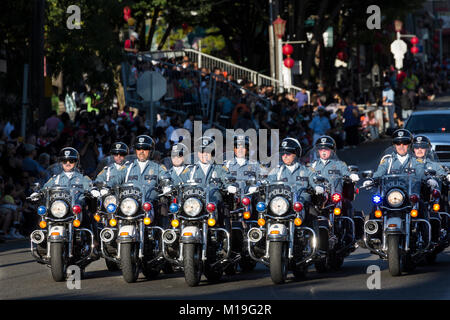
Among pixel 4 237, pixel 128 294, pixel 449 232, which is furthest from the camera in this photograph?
pixel 4 237

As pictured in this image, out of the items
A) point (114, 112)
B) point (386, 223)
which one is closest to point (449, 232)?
point (386, 223)

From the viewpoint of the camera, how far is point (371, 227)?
13344 mm

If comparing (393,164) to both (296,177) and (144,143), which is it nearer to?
(296,177)

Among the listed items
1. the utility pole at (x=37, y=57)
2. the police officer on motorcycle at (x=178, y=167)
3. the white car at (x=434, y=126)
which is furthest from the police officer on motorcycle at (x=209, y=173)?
the white car at (x=434, y=126)

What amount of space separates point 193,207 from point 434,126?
1259 cm

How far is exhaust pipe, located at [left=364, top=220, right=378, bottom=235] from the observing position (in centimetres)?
1329

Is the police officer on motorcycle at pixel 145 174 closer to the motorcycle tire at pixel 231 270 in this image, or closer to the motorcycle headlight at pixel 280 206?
the motorcycle tire at pixel 231 270

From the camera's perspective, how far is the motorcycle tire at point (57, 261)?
13.3 meters

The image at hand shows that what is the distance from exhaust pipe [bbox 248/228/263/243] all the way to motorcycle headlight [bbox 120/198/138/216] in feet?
4.46

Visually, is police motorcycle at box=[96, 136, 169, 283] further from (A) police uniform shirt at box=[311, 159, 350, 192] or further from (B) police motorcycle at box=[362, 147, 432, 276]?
(B) police motorcycle at box=[362, 147, 432, 276]

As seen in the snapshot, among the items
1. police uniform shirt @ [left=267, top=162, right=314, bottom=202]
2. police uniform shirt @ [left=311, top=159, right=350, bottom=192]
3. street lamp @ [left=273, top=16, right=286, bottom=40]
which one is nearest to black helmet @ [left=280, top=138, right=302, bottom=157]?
police uniform shirt @ [left=267, top=162, right=314, bottom=202]

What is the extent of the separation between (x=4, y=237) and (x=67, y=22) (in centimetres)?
741

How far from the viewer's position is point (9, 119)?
25750 millimetres

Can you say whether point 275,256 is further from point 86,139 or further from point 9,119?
point 9,119
